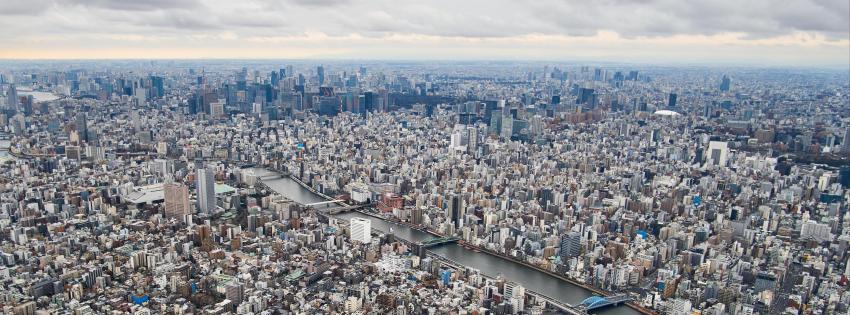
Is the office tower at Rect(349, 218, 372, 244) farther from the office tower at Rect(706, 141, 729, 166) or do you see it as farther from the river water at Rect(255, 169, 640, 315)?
the office tower at Rect(706, 141, 729, 166)

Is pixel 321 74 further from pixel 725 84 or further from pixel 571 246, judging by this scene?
pixel 571 246

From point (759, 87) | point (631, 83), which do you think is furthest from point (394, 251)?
point (631, 83)

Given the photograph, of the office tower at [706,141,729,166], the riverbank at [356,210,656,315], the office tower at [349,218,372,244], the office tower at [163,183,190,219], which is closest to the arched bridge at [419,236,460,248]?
the riverbank at [356,210,656,315]

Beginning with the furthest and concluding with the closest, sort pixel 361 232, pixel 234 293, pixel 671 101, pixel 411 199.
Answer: pixel 671 101
pixel 411 199
pixel 361 232
pixel 234 293

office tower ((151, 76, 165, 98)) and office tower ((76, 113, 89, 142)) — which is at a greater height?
office tower ((151, 76, 165, 98))

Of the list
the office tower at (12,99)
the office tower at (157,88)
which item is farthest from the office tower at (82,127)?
the office tower at (157,88)

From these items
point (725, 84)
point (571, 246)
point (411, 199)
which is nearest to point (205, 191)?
point (411, 199)

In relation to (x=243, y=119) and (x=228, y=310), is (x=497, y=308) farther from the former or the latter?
(x=243, y=119)
